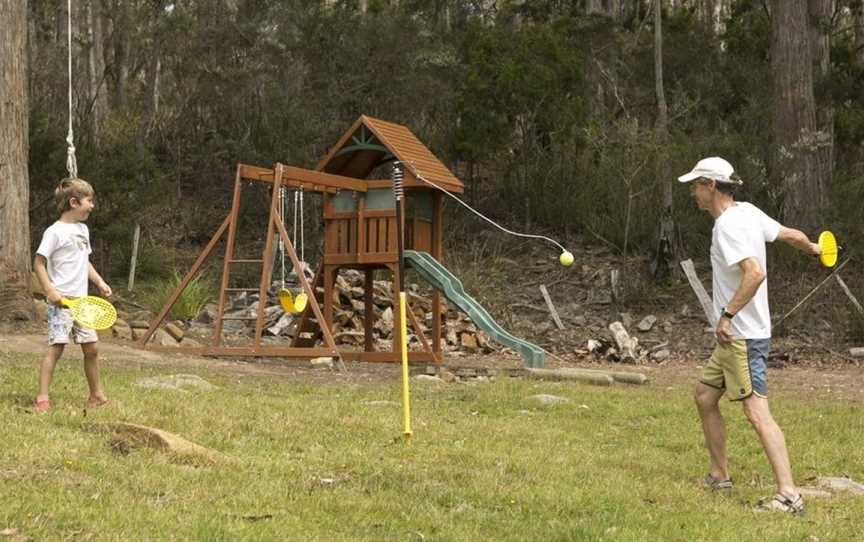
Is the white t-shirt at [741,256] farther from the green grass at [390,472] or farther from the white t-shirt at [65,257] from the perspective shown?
the white t-shirt at [65,257]

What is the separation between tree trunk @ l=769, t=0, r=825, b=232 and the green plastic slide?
9118mm

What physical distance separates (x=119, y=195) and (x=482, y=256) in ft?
25.5

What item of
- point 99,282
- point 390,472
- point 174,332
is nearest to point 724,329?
point 390,472

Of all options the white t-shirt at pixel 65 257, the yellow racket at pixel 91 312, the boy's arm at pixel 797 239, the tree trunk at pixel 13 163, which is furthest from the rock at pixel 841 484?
the tree trunk at pixel 13 163

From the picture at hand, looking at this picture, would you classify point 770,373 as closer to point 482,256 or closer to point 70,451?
point 482,256

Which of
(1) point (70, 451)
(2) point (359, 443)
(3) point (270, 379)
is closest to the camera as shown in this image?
(1) point (70, 451)

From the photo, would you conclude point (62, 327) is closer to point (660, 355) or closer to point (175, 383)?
point (175, 383)

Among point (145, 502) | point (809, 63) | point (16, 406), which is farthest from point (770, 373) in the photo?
point (145, 502)

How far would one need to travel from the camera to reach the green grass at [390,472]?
5816mm

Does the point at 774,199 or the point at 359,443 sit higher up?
the point at 774,199

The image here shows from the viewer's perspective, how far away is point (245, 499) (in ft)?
20.3

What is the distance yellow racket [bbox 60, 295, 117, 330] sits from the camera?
8.45 metres

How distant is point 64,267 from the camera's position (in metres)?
8.73

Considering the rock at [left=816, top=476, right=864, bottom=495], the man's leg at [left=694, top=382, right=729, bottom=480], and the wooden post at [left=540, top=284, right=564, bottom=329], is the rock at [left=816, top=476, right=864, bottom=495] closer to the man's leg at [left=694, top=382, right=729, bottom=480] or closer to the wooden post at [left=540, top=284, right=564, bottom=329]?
the man's leg at [left=694, top=382, right=729, bottom=480]
